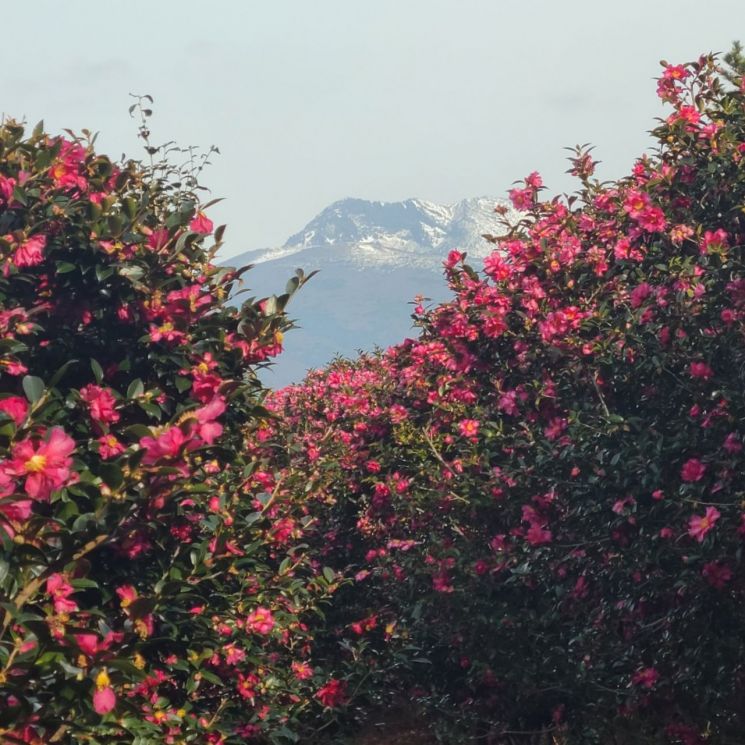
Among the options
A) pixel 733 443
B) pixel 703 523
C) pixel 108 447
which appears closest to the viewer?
pixel 108 447

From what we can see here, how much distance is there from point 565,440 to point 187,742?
9.81 feet

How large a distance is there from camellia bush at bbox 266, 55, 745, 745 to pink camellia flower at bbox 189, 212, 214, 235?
1231 millimetres

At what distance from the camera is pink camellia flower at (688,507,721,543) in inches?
211

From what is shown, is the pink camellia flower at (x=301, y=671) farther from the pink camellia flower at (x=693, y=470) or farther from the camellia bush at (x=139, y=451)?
the pink camellia flower at (x=693, y=470)

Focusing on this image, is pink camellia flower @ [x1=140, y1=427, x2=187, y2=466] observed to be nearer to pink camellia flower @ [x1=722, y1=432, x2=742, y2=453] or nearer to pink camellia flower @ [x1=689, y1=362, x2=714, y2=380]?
pink camellia flower @ [x1=722, y1=432, x2=742, y2=453]

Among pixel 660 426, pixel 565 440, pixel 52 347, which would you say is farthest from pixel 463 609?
pixel 52 347

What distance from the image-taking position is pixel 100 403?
4.59 meters

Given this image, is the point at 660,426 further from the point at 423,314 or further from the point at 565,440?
the point at 423,314

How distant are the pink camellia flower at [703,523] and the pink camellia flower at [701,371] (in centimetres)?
80

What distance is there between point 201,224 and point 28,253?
0.99 meters

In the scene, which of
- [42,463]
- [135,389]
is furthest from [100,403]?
[42,463]

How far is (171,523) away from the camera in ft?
16.8

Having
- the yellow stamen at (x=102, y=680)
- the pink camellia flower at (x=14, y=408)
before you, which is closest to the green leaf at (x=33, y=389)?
the pink camellia flower at (x=14, y=408)

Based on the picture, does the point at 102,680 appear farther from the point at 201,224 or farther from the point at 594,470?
the point at 594,470
